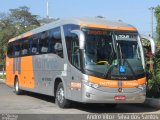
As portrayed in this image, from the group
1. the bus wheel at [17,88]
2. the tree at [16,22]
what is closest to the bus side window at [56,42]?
the bus wheel at [17,88]

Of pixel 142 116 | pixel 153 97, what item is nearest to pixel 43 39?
pixel 153 97

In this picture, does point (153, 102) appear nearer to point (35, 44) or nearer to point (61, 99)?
point (61, 99)

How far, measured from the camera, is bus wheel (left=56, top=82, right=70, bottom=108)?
626 inches

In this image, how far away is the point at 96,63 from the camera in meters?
14.5

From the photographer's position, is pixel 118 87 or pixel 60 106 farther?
pixel 60 106

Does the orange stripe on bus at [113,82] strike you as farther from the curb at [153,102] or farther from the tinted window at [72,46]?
the curb at [153,102]

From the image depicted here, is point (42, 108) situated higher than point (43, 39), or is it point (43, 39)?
point (43, 39)

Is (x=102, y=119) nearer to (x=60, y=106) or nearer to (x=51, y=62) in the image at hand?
(x=60, y=106)

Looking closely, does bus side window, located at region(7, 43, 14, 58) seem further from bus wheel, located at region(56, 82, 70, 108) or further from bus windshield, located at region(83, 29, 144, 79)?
bus windshield, located at region(83, 29, 144, 79)

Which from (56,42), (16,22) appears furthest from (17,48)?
(16,22)

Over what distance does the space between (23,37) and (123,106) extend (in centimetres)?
740

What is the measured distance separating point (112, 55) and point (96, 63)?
635 millimetres

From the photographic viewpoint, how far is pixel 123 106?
691 inches

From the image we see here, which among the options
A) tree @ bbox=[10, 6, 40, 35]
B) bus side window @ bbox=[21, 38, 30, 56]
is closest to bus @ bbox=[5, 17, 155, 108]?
bus side window @ bbox=[21, 38, 30, 56]
